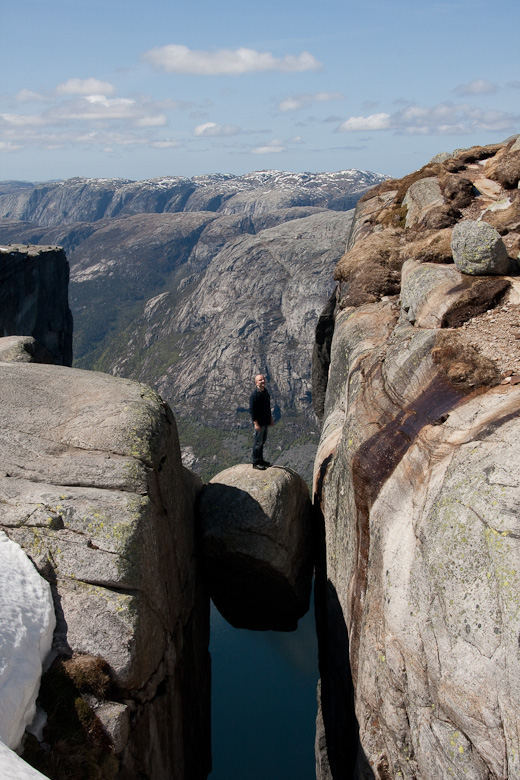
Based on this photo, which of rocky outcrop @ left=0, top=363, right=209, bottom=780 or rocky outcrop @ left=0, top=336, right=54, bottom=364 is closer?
rocky outcrop @ left=0, top=363, right=209, bottom=780

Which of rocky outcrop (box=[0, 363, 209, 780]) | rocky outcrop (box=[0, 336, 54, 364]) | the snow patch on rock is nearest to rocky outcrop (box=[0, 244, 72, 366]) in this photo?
rocky outcrop (box=[0, 336, 54, 364])

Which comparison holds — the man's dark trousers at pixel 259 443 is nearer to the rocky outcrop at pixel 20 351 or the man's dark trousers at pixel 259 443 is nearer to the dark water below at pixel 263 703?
the rocky outcrop at pixel 20 351

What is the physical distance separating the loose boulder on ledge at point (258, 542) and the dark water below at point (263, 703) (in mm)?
6540

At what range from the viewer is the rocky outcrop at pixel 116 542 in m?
14.2

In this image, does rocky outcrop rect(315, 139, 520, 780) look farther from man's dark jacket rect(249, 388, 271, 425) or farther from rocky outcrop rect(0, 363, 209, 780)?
rocky outcrop rect(0, 363, 209, 780)

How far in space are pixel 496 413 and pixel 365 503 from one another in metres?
5.15

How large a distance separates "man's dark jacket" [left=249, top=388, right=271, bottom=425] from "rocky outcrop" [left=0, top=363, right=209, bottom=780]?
13.4 feet

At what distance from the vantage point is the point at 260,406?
25.1 metres

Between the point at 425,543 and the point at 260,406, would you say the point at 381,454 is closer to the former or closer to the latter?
the point at 425,543

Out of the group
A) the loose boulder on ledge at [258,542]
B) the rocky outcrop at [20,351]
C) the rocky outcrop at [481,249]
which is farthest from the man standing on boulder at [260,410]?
the rocky outcrop at [20,351]

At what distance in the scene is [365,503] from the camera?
719 inches

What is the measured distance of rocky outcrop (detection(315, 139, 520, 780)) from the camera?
12188mm

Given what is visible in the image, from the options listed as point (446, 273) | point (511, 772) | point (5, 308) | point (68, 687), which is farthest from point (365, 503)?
point (5, 308)

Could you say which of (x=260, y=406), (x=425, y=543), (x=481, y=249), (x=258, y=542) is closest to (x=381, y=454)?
(x=425, y=543)
